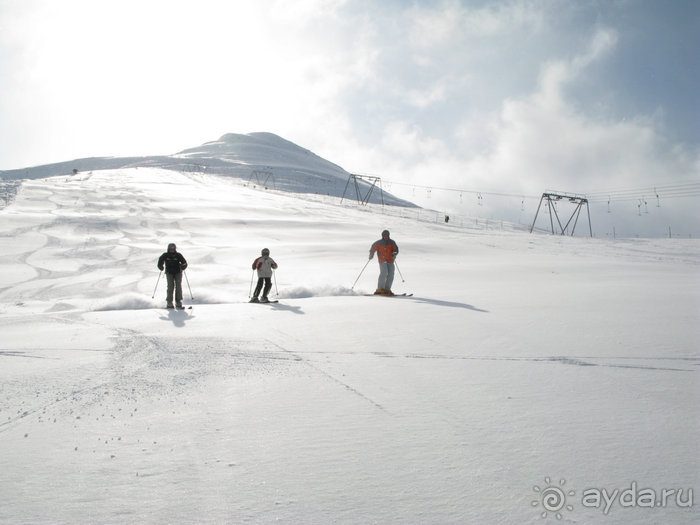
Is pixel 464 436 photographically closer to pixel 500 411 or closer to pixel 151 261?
pixel 500 411

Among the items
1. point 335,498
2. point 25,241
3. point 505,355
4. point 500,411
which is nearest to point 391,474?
point 335,498

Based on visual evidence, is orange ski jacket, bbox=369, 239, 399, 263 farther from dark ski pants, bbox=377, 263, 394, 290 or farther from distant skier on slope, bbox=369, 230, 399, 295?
dark ski pants, bbox=377, 263, 394, 290

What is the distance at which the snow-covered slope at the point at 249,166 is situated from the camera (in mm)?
92125

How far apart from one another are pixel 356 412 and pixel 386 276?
833 cm

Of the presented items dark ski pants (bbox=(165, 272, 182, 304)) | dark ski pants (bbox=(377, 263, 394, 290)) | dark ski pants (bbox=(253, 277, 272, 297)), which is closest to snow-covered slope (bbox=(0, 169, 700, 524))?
dark ski pants (bbox=(165, 272, 182, 304))

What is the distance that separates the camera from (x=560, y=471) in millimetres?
2580

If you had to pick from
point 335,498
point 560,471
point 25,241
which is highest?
point 560,471

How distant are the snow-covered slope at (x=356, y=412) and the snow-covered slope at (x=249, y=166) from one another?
207ft

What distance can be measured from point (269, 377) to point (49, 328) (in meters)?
4.68

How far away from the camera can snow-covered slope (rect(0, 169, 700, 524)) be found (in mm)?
2350

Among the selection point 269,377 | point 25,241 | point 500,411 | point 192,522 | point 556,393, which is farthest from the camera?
point 25,241

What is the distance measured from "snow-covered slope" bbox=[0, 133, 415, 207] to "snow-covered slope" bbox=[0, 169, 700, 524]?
63.2m

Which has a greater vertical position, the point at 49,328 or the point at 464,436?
the point at 464,436

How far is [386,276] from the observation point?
1163cm
